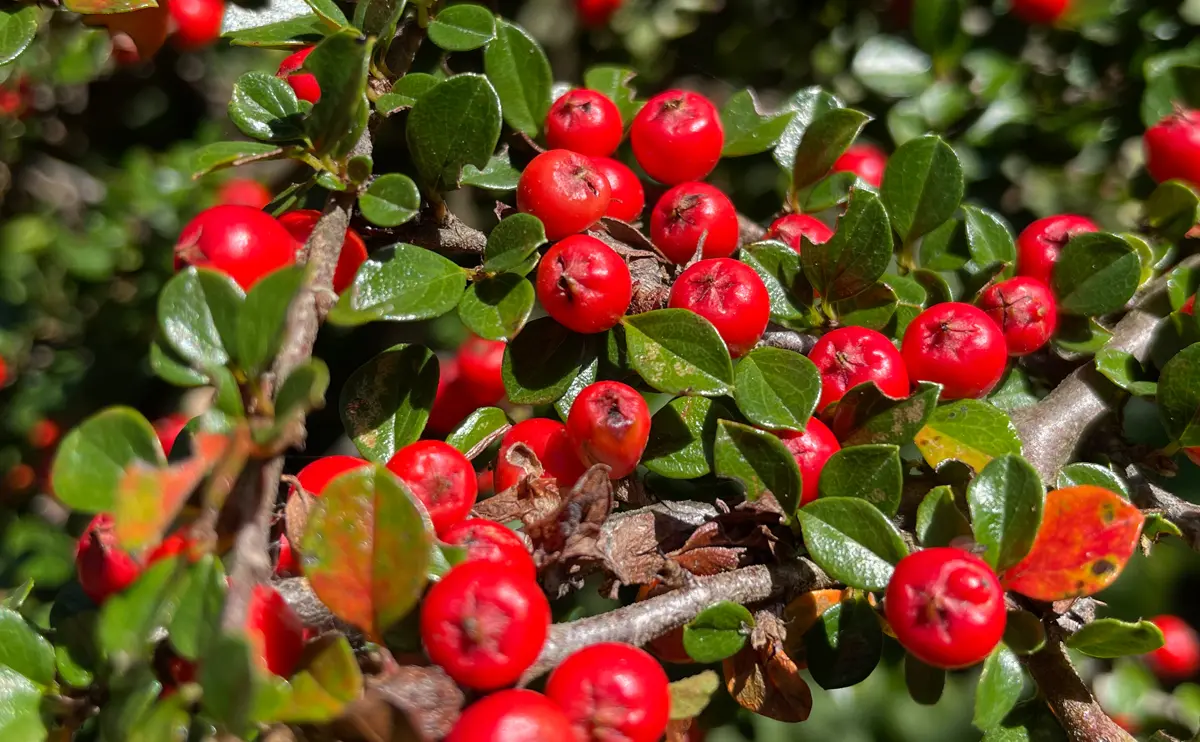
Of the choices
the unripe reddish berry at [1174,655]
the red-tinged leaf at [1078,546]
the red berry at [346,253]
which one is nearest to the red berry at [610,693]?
the red-tinged leaf at [1078,546]

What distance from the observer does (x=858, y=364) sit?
1147mm

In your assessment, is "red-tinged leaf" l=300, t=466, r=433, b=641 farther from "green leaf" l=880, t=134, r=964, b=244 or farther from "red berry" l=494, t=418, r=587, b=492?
"green leaf" l=880, t=134, r=964, b=244

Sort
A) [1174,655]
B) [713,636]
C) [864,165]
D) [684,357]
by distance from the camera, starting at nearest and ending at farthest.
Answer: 1. [713,636]
2. [684,357]
3. [864,165]
4. [1174,655]

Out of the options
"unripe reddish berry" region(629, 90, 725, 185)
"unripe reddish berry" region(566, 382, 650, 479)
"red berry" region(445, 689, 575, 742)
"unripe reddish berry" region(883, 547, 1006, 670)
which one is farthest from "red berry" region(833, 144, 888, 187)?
"red berry" region(445, 689, 575, 742)

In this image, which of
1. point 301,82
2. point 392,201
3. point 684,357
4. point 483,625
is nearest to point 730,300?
point 684,357

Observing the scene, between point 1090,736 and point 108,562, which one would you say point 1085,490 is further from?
point 108,562

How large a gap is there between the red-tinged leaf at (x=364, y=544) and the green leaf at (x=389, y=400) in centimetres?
37

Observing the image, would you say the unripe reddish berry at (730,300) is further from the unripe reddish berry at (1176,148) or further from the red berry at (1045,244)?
the unripe reddish berry at (1176,148)

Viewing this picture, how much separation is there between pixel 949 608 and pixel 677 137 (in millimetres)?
773

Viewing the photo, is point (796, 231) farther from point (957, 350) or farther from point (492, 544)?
point (492, 544)

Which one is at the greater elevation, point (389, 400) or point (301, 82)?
point (301, 82)

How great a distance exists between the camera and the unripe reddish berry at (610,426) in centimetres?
104

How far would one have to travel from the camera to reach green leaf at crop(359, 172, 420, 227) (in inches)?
41.3

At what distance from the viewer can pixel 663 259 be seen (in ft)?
4.25
